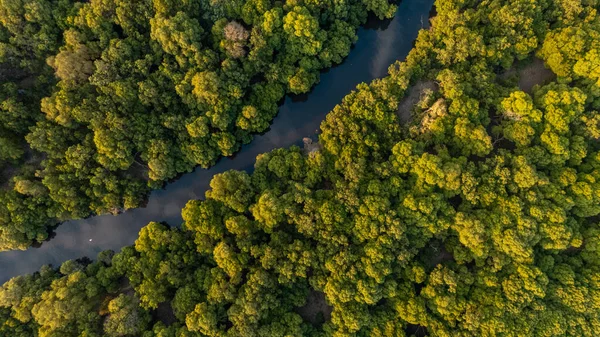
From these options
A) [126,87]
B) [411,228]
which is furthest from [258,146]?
[411,228]

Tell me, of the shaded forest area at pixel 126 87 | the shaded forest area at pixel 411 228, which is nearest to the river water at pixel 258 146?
the shaded forest area at pixel 126 87

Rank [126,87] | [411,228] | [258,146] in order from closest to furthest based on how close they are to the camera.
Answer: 1. [411,228]
2. [126,87]
3. [258,146]

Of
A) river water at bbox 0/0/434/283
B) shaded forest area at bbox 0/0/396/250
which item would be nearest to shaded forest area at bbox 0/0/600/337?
river water at bbox 0/0/434/283

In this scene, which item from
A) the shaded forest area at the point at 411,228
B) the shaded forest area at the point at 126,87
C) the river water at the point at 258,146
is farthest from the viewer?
the river water at the point at 258,146

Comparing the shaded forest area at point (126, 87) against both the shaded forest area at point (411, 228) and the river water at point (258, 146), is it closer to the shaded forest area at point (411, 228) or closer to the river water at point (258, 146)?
the river water at point (258, 146)

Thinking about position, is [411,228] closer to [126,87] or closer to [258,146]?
[258,146]

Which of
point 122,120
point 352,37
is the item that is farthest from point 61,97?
point 352,37
